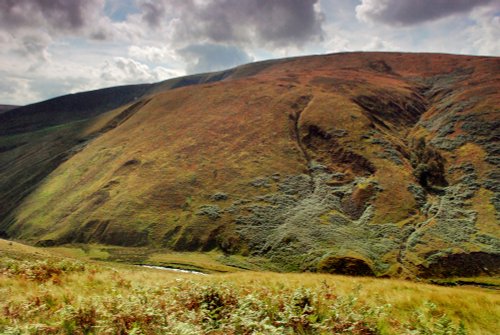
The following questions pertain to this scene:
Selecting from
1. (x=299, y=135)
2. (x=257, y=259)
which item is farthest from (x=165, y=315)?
(x=299, y=135)

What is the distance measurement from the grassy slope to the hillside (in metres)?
46.5

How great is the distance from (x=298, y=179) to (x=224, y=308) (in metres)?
75.3

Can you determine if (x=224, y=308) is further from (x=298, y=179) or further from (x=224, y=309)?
(x=298, y=179)

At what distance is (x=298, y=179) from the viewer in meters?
84.2

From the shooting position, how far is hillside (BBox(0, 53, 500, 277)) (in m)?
63.6

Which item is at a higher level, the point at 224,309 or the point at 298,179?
the point at 298,179

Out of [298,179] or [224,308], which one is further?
[298,179]

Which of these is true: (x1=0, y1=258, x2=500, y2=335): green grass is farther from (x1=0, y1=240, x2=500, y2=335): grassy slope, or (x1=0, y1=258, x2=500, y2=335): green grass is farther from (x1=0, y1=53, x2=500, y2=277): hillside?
(x1=0, y1=53, x2=500, y2=277): hillside

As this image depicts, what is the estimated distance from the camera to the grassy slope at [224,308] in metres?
8.17

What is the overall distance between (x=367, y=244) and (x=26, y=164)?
437 ft

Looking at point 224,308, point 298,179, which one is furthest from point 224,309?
point 298,179

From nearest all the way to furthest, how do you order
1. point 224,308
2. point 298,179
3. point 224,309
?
1. point 224,309
2. point 224,308
3. point 298,179

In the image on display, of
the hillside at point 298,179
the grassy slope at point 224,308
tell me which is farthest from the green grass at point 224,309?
the hillside at point 298,179

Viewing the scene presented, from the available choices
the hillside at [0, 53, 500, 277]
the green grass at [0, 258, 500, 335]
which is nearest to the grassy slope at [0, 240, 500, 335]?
the green grass at [0, 258, 500, 335]
